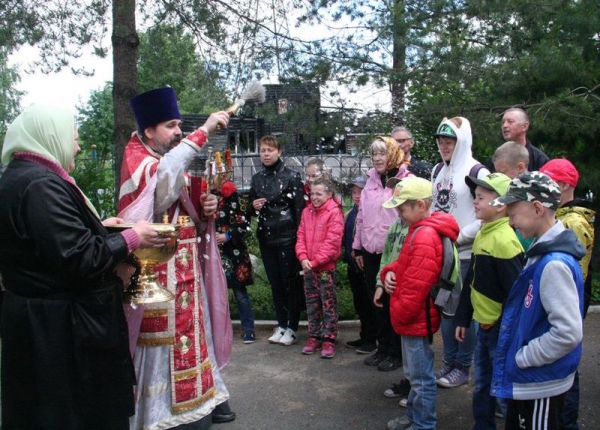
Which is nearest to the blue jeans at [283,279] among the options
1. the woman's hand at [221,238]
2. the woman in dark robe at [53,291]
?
the woman's hand at [221,238]

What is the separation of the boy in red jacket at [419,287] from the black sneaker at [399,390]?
77 cm

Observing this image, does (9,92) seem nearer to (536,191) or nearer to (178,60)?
(178,60)

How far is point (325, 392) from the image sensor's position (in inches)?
190

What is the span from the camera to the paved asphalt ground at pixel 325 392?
4.21 meters

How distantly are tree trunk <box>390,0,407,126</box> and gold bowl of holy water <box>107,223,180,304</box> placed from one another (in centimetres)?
448

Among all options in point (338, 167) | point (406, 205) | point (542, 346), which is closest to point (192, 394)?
point (406, 205)

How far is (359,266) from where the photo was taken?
18.2 ft

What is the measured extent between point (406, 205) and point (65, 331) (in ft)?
7.09

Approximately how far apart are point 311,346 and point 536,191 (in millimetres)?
3613

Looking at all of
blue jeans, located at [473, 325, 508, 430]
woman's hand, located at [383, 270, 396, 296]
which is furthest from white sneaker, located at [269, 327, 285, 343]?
blue jeans, located at [473, 325, 508, 430]

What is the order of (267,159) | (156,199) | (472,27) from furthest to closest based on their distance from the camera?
(472,27) < (267,159) < (156,199)

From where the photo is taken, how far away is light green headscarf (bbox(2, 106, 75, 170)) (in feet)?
8.82

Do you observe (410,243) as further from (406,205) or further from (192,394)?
(192,394)

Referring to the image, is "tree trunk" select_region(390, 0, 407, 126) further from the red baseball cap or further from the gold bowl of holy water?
the gold bowl of holy water
